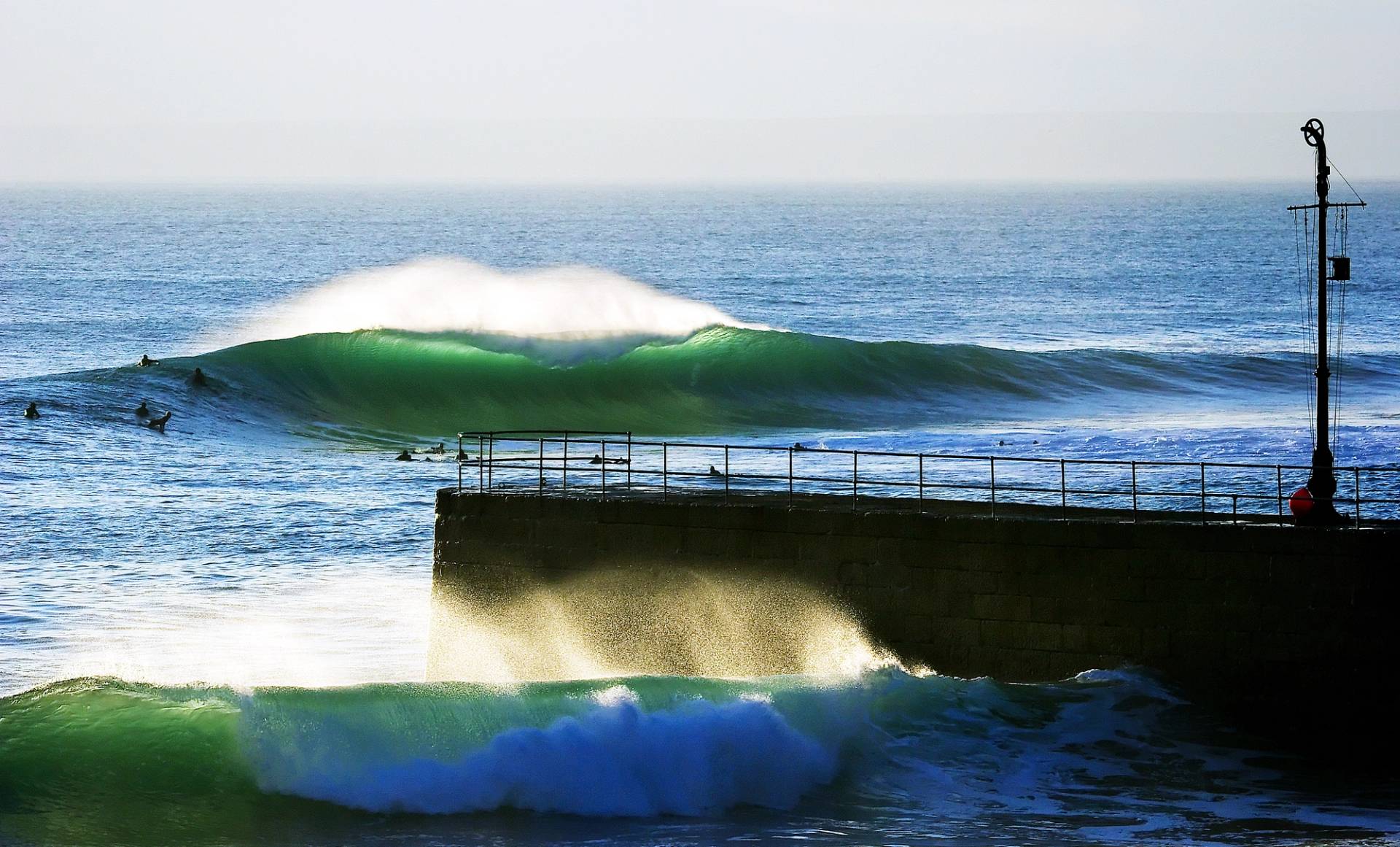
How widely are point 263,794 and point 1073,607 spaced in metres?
6.58

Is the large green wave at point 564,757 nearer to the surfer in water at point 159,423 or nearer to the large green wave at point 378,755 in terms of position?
the large green wave at point 378,755

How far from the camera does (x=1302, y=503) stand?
1502 centimetres

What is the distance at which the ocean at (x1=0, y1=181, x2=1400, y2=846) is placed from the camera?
13.5 m

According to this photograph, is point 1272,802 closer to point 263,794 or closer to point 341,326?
point 263,794

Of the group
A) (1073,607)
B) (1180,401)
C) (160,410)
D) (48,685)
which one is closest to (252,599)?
(48,685)

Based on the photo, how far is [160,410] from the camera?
3847cm

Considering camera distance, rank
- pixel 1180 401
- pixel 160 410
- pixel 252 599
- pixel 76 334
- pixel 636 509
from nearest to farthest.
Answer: pixel 636 509
pixel 252 599
pixel 160 410
pixel 1180 401
pixel 76 334

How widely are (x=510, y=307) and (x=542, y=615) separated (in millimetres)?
32780

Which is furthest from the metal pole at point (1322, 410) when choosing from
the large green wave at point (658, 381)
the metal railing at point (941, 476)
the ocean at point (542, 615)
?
the large green wave at point (658, 381)

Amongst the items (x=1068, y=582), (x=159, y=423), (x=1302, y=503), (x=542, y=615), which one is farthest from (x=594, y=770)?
(x=159, y=423)

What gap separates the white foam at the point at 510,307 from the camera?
4725cm

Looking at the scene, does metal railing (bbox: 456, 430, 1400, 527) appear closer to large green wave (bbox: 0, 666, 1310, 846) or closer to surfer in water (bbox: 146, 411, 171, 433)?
large green wave (bbox: 0, 666, 1310, 846)

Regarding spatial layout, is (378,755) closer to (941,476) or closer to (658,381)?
(941,476)

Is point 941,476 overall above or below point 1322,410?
below
